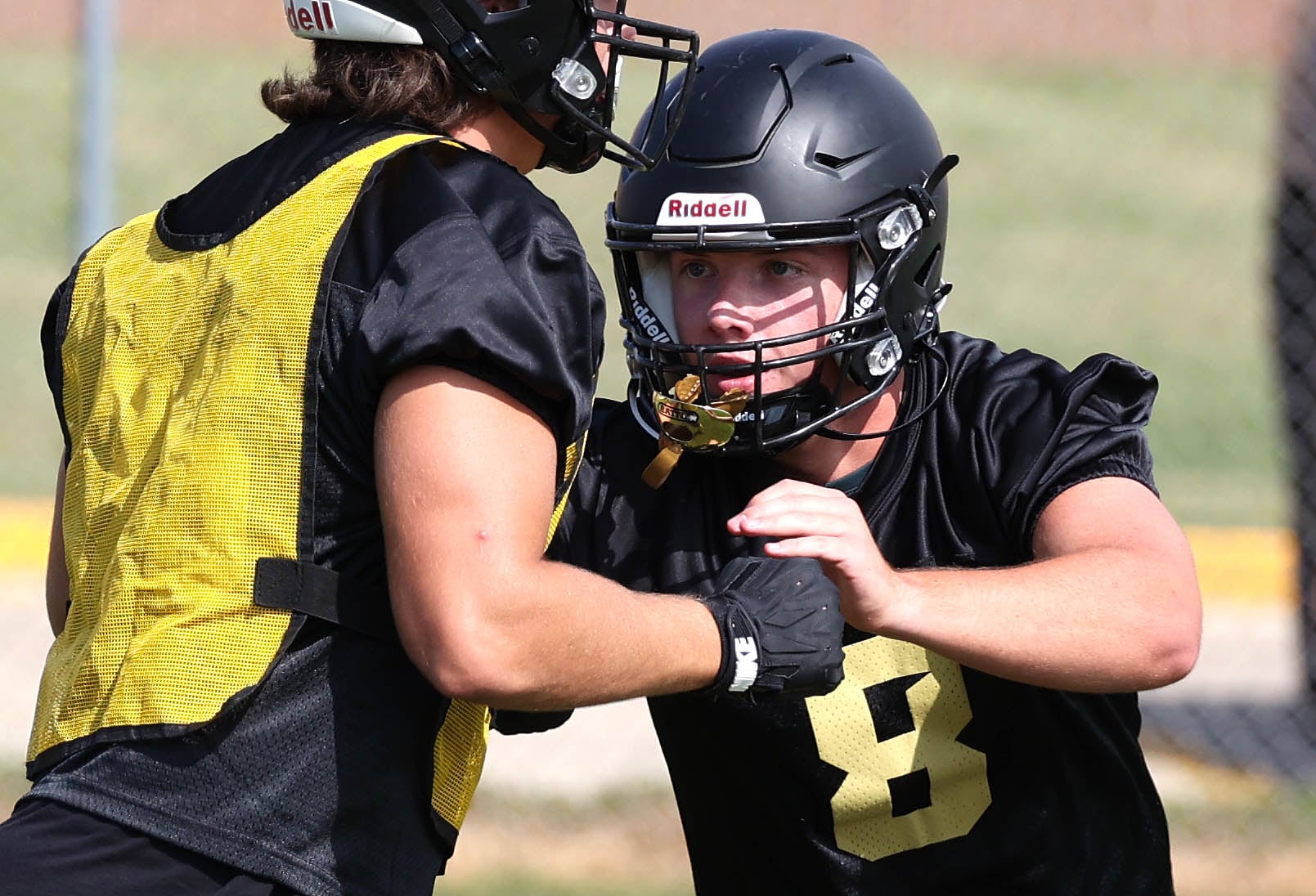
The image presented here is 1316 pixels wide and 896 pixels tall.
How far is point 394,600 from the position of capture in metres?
2.06

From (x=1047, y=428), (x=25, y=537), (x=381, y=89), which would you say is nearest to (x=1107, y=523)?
(x=1047, y=428)

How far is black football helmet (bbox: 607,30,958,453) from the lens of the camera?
276cm

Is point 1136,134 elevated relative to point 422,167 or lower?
lower

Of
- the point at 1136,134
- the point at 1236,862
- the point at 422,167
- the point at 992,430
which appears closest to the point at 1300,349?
the point at 1236,862

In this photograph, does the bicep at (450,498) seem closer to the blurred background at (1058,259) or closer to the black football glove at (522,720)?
the blurred background at (1058,259)

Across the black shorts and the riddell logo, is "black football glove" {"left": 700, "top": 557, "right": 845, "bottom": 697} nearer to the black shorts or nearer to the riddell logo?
the black shorts

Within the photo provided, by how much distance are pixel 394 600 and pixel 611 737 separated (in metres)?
4.42

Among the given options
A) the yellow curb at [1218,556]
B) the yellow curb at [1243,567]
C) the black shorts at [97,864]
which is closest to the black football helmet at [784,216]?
the black shorts at [97,864]

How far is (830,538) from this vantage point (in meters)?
2.30

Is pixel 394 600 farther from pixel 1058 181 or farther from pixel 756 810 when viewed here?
pixel 1058 181

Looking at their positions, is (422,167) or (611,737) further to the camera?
(611,737)

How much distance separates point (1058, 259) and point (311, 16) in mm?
11041

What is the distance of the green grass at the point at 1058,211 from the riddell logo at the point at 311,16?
243 inches

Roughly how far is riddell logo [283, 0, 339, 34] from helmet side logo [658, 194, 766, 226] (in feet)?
2.31
